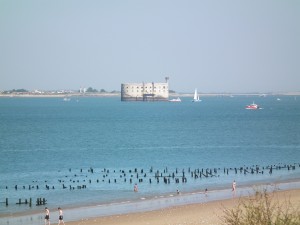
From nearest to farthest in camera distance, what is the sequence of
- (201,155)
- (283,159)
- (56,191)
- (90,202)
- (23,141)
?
(90,202), (56,191), (283,159), (201,155), (23,141)

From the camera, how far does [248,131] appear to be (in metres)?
139

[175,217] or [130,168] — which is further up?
[175,217]

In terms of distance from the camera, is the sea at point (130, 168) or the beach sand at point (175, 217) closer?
the beach sand at point (175, 217)

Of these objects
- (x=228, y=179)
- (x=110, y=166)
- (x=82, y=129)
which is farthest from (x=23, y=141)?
(x=228, y=179)

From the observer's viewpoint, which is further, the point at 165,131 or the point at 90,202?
the point at 165,131

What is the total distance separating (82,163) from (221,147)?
93.3 ft

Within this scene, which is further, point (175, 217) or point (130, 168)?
point (130, 168)

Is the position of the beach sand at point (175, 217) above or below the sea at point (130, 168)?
above

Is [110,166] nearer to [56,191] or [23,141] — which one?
[56,191]

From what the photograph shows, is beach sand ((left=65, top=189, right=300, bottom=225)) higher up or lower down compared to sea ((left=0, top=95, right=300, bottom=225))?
higher up

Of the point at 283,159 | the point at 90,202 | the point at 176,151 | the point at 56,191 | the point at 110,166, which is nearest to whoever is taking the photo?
the point at 90,202

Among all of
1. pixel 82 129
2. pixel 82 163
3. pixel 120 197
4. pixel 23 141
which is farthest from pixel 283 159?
pixel 82 129

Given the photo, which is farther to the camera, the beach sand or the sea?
the sea

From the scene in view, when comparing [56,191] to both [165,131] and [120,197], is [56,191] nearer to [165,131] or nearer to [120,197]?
[120,197]
